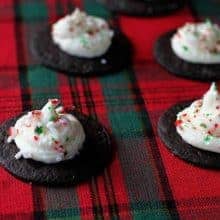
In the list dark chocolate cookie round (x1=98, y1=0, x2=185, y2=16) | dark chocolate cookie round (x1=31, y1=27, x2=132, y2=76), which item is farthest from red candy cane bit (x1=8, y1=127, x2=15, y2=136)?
dark chocolate cookie round (x1=98, y1=0, x2=185, y2=16)

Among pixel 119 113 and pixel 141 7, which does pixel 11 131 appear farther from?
pixel 141 7

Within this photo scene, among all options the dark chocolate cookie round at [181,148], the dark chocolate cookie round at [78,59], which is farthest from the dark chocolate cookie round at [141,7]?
the dark chocolate cookie round at [181,148]

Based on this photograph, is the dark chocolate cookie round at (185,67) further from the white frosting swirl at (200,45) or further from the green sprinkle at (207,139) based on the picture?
the green sprinkle at (207,139)

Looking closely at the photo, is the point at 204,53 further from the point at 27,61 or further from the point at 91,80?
the point at 27,61

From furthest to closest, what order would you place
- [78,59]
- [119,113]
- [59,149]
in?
[78,59] → [119,113] → [59,149]

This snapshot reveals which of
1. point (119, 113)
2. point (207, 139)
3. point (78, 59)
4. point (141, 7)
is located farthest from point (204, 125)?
point (141, 7)

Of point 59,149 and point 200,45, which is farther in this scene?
point 200,45
